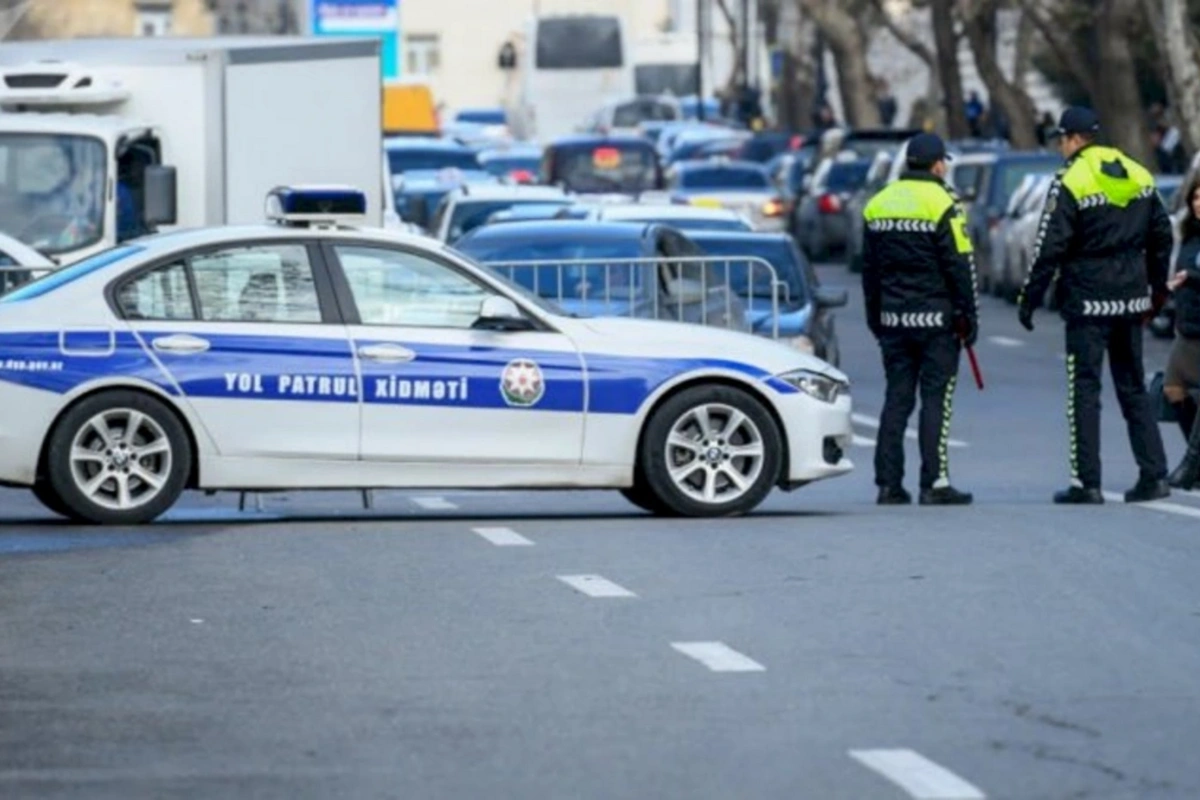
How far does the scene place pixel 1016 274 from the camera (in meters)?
43.8

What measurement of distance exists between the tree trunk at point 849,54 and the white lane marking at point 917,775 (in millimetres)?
66398

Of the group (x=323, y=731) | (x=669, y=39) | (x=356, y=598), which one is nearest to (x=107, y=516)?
(x=356, y=598)

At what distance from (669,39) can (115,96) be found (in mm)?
94818

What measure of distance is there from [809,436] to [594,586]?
3214 mm

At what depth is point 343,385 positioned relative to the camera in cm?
1656

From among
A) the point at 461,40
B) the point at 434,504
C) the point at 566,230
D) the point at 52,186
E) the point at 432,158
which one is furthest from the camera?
the point at 461,40

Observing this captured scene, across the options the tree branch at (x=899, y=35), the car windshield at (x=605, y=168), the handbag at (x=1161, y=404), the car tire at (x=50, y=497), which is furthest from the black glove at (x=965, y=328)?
the tree branch at (x=899, y=35)

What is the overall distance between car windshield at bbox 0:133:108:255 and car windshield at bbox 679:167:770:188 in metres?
29.8

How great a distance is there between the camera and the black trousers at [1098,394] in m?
18.0

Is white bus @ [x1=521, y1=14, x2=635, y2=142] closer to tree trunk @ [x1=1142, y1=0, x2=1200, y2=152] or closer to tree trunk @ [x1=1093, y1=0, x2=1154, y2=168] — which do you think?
tree trunk @ [x1=1093, y1=0, x2=1154, y2=168]

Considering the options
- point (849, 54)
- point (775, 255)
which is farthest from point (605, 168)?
point (849, 54)

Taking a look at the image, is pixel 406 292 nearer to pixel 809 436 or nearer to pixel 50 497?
pixel 50 497

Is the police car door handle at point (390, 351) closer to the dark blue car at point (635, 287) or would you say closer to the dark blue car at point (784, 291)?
the dark blue car at point (635, 287)

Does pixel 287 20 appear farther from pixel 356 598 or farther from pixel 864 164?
pixel 356 598
